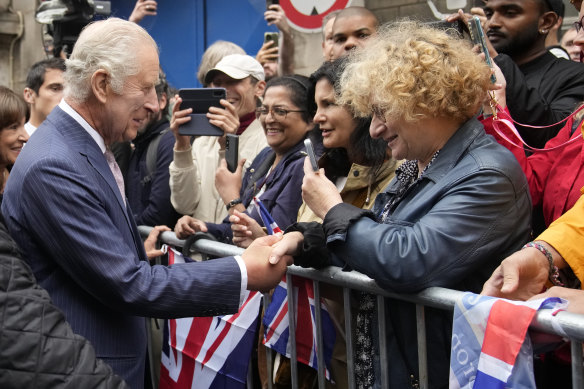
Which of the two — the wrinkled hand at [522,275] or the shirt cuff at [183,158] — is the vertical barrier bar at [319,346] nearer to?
the wrinkled hand at [522,275]

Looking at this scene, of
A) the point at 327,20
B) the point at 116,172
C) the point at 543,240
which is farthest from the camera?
the point at 327,20

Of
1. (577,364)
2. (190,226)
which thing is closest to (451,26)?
(577,364)

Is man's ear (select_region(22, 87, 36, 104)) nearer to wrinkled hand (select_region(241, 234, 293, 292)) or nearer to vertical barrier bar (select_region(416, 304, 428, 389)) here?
wrinkled hand (select_region(241, 234, 293, 292))

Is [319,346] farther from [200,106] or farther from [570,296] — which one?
[200,106]

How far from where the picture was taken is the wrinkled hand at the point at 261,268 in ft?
8.77

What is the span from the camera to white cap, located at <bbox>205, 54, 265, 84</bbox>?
4773 millimetres

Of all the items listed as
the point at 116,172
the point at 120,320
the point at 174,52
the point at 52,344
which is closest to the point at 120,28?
the point at 116,172

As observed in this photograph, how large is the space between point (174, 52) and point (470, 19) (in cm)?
660

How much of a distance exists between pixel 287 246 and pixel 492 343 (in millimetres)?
908

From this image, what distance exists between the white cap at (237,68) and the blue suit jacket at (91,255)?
221cm

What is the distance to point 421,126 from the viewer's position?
259cm

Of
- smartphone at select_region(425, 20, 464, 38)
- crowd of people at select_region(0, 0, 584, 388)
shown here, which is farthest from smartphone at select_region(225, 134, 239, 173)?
smartphone at select_region(425, 20, 464, 38)

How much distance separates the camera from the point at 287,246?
2.74 meters

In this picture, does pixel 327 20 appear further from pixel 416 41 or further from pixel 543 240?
pixel 543 240
